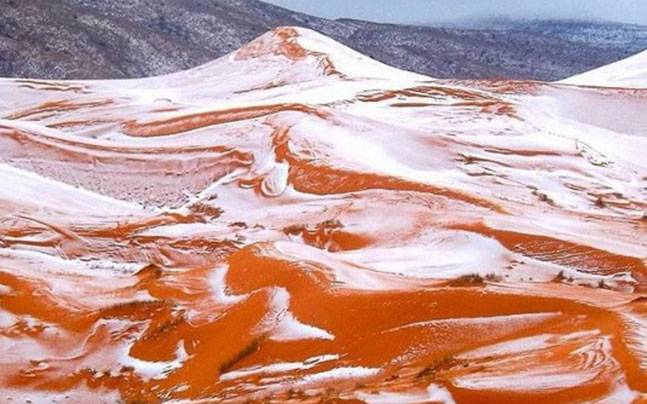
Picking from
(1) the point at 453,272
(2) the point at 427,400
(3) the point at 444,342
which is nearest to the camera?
(2) the point at 427,400

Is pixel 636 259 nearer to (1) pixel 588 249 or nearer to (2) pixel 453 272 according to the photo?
(1) pixel 588 249

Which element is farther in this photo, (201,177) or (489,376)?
(201,177)

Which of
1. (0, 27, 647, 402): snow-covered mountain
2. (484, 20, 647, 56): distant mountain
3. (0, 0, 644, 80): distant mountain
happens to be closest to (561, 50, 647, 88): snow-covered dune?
(0, 27, 647, 402): snow-covered mountain

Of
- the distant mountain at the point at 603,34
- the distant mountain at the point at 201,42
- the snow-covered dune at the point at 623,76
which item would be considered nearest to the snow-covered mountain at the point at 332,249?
the snow-covered dune at the point at 623,76

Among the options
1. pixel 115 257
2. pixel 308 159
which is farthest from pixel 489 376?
pixel 308 159

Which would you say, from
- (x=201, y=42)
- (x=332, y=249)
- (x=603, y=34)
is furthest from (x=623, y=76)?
(x=603, y=34)

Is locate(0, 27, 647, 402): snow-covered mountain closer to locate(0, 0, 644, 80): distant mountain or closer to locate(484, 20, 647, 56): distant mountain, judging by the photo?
locate(0, 0, 644, 80): distant mountain

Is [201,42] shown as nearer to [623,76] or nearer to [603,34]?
[623,76]
